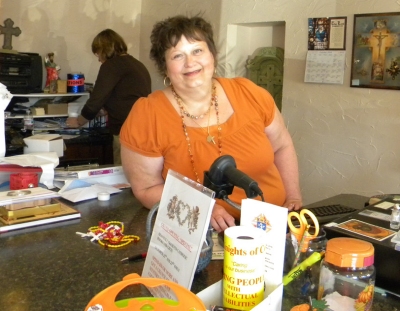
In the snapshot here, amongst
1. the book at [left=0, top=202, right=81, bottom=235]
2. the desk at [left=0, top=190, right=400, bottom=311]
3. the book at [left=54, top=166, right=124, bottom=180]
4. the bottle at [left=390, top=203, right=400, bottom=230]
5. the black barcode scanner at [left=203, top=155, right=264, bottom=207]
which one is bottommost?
the desk at [left=0, top=190, right=400, bottom=311]

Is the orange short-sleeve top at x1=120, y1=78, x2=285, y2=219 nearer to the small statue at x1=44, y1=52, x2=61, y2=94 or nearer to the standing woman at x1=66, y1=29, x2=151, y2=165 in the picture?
the standing woman at x1=66, y1=29, x2=151, y2=165

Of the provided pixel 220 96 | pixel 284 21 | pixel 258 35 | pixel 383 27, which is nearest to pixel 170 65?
pixel 220 96

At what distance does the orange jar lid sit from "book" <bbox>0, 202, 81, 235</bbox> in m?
0.86

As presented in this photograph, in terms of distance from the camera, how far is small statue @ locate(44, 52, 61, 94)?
3.92 m

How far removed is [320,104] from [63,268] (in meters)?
2.25

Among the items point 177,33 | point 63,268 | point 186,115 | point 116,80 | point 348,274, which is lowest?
point 63,268

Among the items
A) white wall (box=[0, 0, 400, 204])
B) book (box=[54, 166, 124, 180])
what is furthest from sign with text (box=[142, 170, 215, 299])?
white wall (box=[0, 0, 400, 204])

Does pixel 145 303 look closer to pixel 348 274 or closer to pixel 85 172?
pixel 348 274

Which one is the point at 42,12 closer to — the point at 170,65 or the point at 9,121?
the point at 9,121

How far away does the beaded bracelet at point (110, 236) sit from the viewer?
4.14 feet

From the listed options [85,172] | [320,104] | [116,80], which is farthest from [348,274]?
[116,80]

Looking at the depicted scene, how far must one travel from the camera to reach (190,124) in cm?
159

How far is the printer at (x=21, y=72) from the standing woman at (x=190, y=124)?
90.4 inches

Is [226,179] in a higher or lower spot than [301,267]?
higher
